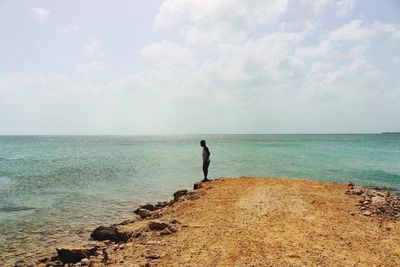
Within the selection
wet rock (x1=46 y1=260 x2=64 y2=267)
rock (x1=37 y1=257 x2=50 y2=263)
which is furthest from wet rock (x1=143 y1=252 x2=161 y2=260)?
rock (x1=37 y1=257 x2=50 y2=263)

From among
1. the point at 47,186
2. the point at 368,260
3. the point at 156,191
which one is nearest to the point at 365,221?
the point at 368,260

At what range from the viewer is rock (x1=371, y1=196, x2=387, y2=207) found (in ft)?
42.0

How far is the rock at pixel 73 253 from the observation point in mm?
9180

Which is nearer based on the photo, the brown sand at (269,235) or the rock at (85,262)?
the brown sand at (269,235)

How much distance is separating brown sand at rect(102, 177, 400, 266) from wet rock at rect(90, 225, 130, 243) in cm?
30

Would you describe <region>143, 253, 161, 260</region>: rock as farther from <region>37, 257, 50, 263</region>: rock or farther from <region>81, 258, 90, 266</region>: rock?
<region>37, 257, 50, 263</region>: rock

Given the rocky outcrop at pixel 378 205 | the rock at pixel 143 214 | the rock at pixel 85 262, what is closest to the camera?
the rock at pixel 85 262

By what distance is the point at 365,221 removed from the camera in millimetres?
11117

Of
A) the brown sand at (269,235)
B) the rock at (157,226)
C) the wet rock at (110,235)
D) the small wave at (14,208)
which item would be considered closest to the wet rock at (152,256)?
the brown sand at (269,235)

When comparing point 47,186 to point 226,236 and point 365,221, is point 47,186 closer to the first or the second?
point 226,236

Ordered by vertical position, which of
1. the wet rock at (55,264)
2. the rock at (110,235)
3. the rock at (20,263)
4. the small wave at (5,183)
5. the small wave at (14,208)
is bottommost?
the small wave at (5,183)

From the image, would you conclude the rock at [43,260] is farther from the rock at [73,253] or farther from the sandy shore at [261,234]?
the rock at [73,253]

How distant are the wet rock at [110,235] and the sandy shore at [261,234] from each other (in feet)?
0.15

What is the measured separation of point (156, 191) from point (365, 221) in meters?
14.0
